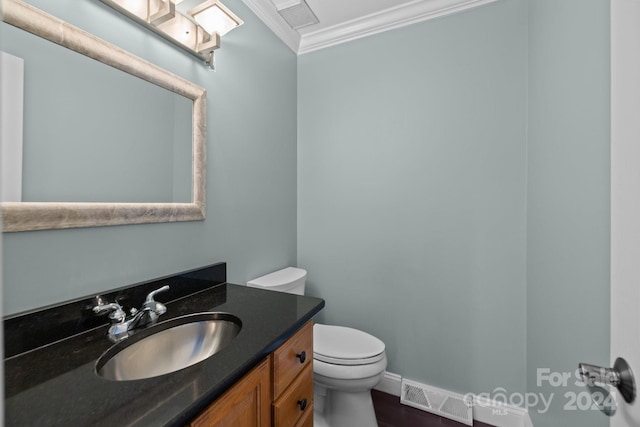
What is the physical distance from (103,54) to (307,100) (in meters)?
1.43

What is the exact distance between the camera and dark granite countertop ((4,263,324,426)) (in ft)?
2.07

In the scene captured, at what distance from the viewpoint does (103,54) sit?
1.04 metres

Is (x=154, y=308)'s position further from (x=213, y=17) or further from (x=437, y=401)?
(x=437, y=401)

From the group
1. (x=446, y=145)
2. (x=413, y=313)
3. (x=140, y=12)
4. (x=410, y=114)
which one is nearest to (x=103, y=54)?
(x=140, y=12)

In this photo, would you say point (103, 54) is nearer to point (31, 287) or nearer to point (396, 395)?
point (31, 287)

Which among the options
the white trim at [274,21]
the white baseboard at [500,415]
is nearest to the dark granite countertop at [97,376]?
the white baseboard at [500,415]

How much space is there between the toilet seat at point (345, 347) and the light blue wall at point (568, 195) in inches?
30.6

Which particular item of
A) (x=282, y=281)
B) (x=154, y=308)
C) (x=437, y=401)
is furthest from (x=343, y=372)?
(x=154, y=308)

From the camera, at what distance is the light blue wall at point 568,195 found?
878mm

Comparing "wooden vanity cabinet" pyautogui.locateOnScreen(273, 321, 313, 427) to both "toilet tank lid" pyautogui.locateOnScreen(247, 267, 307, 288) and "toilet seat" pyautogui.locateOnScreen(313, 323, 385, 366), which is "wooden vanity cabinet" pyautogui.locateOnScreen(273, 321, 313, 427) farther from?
"toilet tank lid" pyautogui.locateOnScreen(247, 267, 307, 288)

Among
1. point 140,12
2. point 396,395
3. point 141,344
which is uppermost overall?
point 140,12

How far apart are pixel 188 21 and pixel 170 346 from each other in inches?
53.2

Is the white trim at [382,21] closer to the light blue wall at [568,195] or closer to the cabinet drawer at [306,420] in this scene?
the light blue wall at [568,195]

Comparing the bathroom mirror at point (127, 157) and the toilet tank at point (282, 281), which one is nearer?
the bathroom mirror at point (127, 157)
